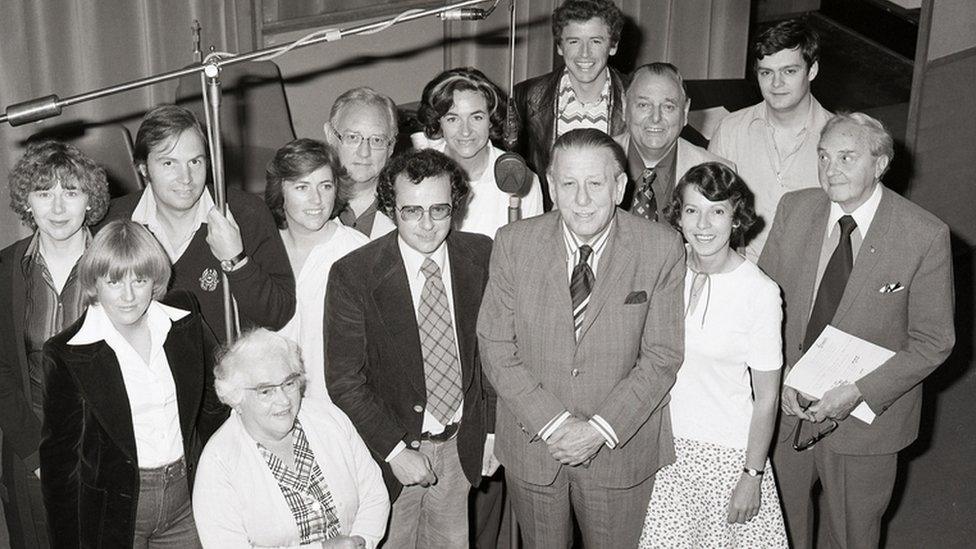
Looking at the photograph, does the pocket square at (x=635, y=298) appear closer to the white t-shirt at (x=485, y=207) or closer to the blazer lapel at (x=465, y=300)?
the blazer lapel at (x=465, y=300)

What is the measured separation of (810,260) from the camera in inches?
120

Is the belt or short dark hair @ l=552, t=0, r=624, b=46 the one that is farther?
short dark hair @ l=552, t=0, r=624, b=46

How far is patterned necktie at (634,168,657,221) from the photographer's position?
3373 millimetres

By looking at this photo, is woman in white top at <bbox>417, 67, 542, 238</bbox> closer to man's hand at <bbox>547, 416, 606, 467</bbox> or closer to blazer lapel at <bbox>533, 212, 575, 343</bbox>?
blazer lapel at <bbox>533, 212, 575, 343</bbox>

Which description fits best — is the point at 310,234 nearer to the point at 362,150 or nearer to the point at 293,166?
the point at 293,166

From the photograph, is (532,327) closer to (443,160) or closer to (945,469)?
(443,160)

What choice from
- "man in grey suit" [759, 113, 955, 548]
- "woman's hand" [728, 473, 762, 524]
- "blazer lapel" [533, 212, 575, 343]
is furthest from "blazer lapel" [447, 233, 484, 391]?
"man in grey suit" [759, 113, 955, 548]

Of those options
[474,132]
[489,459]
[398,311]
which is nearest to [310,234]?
[398,311]

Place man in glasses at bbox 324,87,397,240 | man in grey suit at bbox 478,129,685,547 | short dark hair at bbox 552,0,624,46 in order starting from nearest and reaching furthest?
man in grey suit at bbox 478,129,685,547 < man in glasses at bbox 324,87,397,240 < short dark hair at bbox 552,0,624,46

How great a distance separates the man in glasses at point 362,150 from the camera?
3.29 meters

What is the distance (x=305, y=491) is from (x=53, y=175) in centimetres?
117

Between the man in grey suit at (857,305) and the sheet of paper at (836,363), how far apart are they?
0.08ft

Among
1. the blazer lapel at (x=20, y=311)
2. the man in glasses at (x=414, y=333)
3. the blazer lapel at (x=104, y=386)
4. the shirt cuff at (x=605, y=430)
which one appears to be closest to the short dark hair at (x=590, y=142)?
the man in glasses at (x=414, y=333)

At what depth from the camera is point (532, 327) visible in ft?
9.10
